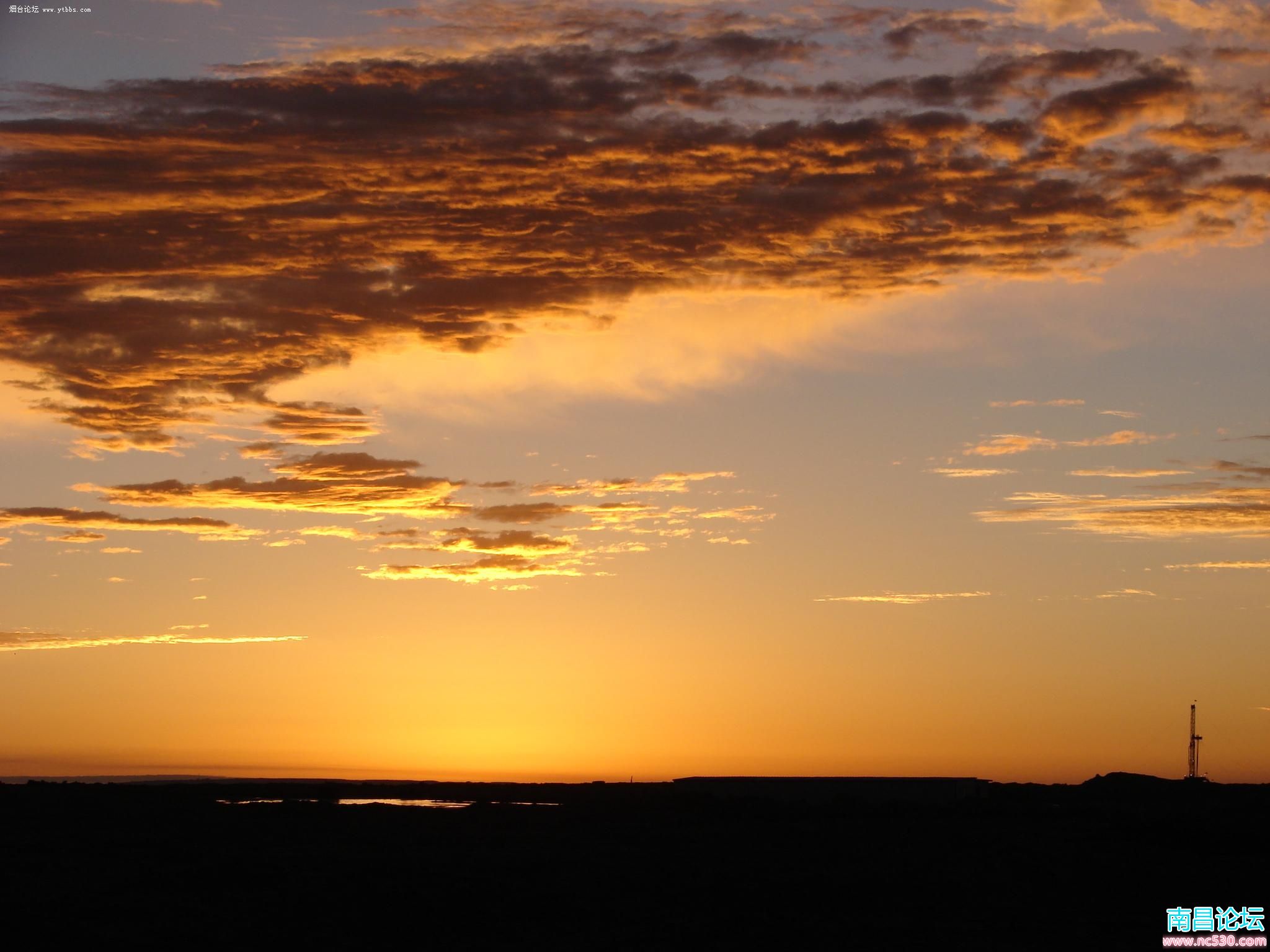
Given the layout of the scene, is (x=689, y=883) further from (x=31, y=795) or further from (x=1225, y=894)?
(x=31, y=795)

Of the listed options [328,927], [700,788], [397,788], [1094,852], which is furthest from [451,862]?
[397,788]

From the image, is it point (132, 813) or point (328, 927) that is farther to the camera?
point (132, 813)

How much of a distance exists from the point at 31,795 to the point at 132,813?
23736 millimetres

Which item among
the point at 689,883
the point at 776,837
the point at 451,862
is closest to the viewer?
the point at 689,883

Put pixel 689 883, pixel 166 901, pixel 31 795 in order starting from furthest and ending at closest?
1. pixel 31 795
2. pixel 689 883
3. pixel 166 901

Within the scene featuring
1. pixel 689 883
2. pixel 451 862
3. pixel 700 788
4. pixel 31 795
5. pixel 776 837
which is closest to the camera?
pixel 689 883

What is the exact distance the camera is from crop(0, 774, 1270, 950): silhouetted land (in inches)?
1161

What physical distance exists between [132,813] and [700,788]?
2150 inches

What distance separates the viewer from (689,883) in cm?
3653

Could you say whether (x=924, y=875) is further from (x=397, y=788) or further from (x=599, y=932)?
(x=397, y=788)

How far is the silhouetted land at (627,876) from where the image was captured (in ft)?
96.8

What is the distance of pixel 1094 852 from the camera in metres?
45.6

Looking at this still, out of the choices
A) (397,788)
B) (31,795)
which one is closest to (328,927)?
(31,795)

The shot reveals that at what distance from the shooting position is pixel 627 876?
38250 mm
